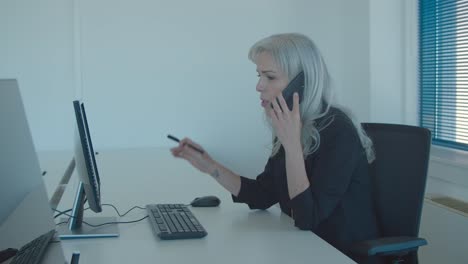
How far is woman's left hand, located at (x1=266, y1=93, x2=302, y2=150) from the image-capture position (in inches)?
62.2

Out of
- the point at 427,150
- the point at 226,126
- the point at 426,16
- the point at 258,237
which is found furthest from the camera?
the point at 226,126

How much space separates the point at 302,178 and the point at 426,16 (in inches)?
72.1

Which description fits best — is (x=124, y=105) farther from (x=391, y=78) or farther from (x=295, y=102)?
(x=295, y=102)

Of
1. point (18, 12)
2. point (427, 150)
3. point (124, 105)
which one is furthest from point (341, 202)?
point (18, 12)


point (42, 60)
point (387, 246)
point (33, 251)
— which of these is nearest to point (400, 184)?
point (387, 246)

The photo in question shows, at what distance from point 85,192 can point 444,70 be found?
206 centimetres

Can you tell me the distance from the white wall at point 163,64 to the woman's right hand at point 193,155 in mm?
1664

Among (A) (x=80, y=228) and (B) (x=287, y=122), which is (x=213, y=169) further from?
(A) (x=80, y=228)

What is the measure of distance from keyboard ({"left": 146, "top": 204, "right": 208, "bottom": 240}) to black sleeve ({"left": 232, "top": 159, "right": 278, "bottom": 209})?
Result: 0.65 ft

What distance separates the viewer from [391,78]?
3.14m

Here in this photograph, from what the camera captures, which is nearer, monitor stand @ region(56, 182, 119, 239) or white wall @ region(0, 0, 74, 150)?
monitor stand @ region(56, 182, 119, 239)

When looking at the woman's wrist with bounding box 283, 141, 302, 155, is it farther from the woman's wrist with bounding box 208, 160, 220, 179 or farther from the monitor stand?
the monitor stand

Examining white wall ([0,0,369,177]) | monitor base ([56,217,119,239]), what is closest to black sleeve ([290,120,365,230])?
monitor base ([56,217,119,239])

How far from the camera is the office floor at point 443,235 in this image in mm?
2272
